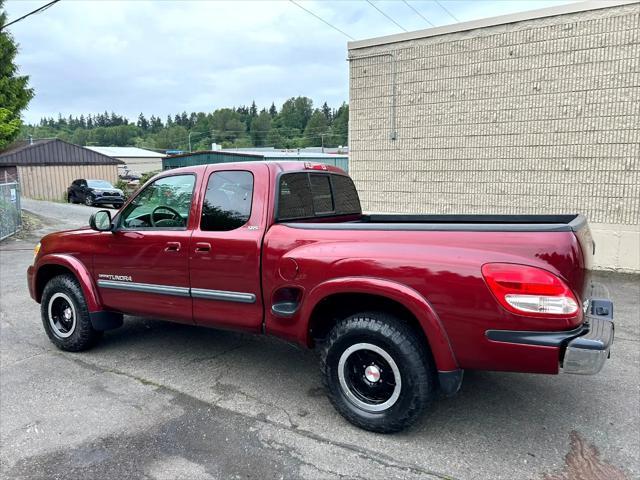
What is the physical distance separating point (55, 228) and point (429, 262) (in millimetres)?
15262

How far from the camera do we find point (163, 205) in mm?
4254

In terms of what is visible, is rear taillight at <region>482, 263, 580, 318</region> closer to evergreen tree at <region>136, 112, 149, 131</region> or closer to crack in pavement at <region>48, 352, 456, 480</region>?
crack in pavement at <region>48, 352, 456, 480</region>

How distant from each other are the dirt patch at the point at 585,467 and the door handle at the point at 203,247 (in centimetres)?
279

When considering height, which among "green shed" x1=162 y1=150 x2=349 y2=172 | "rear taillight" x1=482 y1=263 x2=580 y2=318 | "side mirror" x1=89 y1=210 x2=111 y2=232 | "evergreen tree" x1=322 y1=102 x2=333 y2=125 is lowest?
"rear taillight" x1=482 y1=263 x2=580 y2=318

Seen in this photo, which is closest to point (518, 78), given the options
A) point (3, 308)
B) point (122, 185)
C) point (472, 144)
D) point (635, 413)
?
point (472, 144)

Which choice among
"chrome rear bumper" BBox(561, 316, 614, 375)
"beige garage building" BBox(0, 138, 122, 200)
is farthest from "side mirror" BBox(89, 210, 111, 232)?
"beige garage building" BBox(0, 138, 122, 200)

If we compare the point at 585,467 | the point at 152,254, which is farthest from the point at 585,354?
the point at 152,254

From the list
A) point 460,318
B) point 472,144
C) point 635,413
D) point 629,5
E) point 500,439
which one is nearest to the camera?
point 460,318

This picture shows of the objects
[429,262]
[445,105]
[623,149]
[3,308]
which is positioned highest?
[445,105]

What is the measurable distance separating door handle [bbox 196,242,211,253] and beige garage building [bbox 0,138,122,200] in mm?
31903

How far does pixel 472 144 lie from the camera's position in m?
9.06

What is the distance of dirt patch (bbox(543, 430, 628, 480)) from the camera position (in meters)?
2.74

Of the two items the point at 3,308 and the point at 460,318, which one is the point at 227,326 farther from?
the point at 3,308

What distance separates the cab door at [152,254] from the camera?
402 centimetres
